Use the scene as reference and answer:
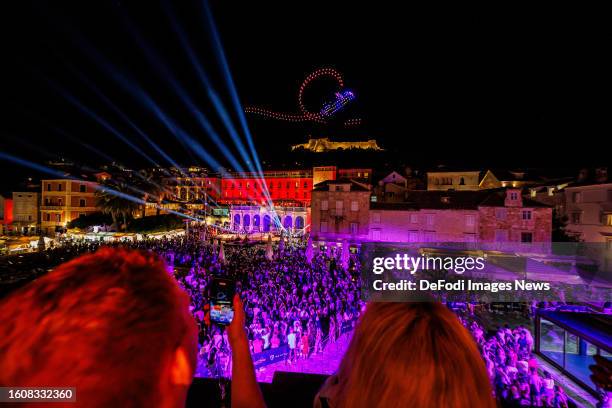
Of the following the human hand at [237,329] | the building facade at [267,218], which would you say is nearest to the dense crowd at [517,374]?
the human hand at [237,329]

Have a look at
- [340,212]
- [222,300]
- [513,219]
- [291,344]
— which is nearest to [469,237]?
[513,219]

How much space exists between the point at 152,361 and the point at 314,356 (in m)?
10.7

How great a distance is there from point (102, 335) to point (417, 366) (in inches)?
38.0

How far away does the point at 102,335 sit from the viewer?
35.3 inches

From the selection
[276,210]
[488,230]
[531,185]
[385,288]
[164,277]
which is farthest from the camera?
[276,210]

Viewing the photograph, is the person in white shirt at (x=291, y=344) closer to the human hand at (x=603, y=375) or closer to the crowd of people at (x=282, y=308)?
the crowd of people at (x=282, y=308)

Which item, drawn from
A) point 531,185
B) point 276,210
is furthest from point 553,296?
point 276,210

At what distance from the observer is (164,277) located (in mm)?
1086

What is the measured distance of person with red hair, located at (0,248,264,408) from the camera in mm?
862

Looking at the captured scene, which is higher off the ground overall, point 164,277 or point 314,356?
point 164,277

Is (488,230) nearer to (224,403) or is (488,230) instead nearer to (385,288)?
(385,288)

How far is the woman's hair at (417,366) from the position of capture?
1.09 meters

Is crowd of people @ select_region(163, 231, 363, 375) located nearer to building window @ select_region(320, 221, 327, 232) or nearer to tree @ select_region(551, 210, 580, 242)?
building window @ select_region(320, 221, 327, 232)

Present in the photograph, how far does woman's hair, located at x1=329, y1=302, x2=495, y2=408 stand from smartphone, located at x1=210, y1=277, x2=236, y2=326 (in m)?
1.16
